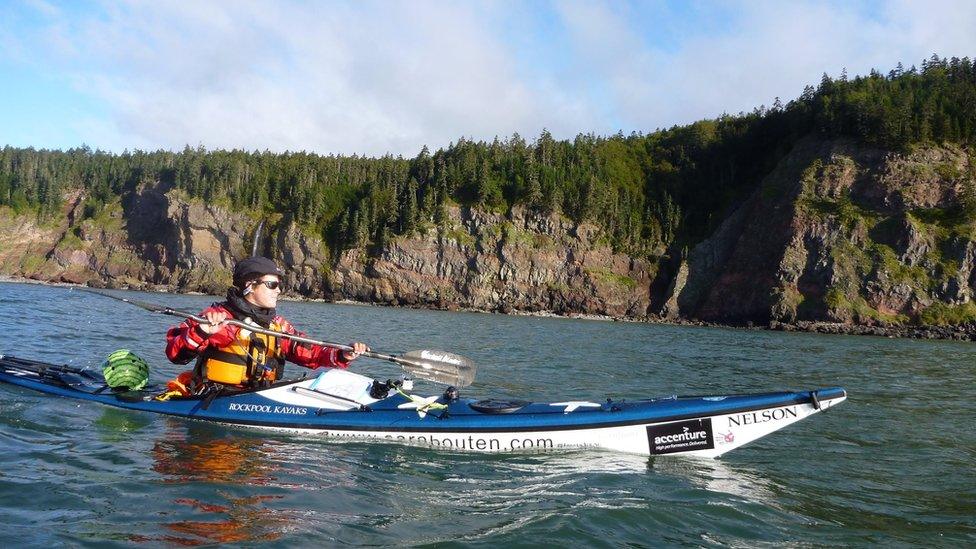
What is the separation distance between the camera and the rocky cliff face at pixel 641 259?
211 ft

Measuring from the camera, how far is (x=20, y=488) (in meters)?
5.16

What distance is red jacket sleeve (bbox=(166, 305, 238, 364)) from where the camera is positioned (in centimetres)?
748

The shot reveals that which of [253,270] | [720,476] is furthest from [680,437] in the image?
[253,270]

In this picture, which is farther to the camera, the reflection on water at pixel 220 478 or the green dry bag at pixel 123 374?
the green dry bag at pixel 123 374

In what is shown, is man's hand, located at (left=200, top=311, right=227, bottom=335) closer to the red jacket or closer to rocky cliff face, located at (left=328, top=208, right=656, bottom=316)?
the red jacket

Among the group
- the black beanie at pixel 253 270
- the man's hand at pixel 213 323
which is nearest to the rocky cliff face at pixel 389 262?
the black beanie at pixel 253 270

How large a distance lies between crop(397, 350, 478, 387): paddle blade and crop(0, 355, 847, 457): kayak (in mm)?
369

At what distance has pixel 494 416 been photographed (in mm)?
7379

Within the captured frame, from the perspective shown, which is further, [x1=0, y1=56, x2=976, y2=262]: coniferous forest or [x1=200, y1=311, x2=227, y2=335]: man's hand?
[x1=0, y1=56, x2=976, y2=262]: coniferous forest

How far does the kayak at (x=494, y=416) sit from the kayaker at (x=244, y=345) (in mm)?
251

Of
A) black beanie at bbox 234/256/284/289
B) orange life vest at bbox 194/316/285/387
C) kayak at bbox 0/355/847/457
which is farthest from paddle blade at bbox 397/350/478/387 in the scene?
black beanie at bbox 234/256/284/289

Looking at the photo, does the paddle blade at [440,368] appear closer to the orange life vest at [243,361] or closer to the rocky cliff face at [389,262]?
the orange life vest at [243,361]

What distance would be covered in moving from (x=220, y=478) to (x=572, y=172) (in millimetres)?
100332

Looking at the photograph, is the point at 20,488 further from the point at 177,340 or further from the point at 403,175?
the point at 403,175
